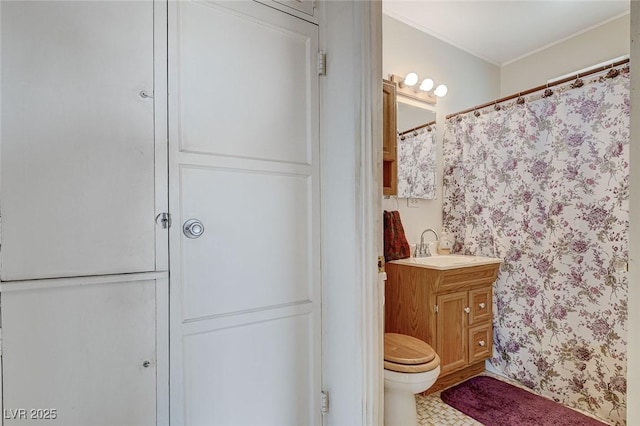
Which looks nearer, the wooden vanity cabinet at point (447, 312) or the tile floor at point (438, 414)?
the tile floor at point (438, 414)

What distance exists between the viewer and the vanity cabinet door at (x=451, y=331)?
1.97 metres

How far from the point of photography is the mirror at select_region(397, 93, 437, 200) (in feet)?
7.95

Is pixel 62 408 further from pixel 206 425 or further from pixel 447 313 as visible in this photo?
pixel 447 313

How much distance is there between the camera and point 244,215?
3.90ft

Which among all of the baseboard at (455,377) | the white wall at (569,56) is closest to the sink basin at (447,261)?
the baseboard at (455,377)

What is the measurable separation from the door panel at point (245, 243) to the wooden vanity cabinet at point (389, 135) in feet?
2.62

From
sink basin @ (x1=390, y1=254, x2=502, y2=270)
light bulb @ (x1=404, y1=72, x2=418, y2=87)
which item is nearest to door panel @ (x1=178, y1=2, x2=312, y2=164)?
sink basin @ (x1=390, y1=254, x2=502, y2=270)

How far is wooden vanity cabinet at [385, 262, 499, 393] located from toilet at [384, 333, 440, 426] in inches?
16.3

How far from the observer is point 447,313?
200 centimetres

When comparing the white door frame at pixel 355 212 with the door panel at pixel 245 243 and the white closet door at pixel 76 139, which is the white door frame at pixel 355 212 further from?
the white closet door at pixel 76 139

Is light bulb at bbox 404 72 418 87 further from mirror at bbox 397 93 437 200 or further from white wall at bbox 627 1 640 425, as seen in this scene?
white wall at bbox 627 1 640 425

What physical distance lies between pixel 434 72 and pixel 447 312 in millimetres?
1932

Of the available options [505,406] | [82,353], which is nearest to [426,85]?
[505,406]

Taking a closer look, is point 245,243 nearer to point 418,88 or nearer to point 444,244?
point 444,244
